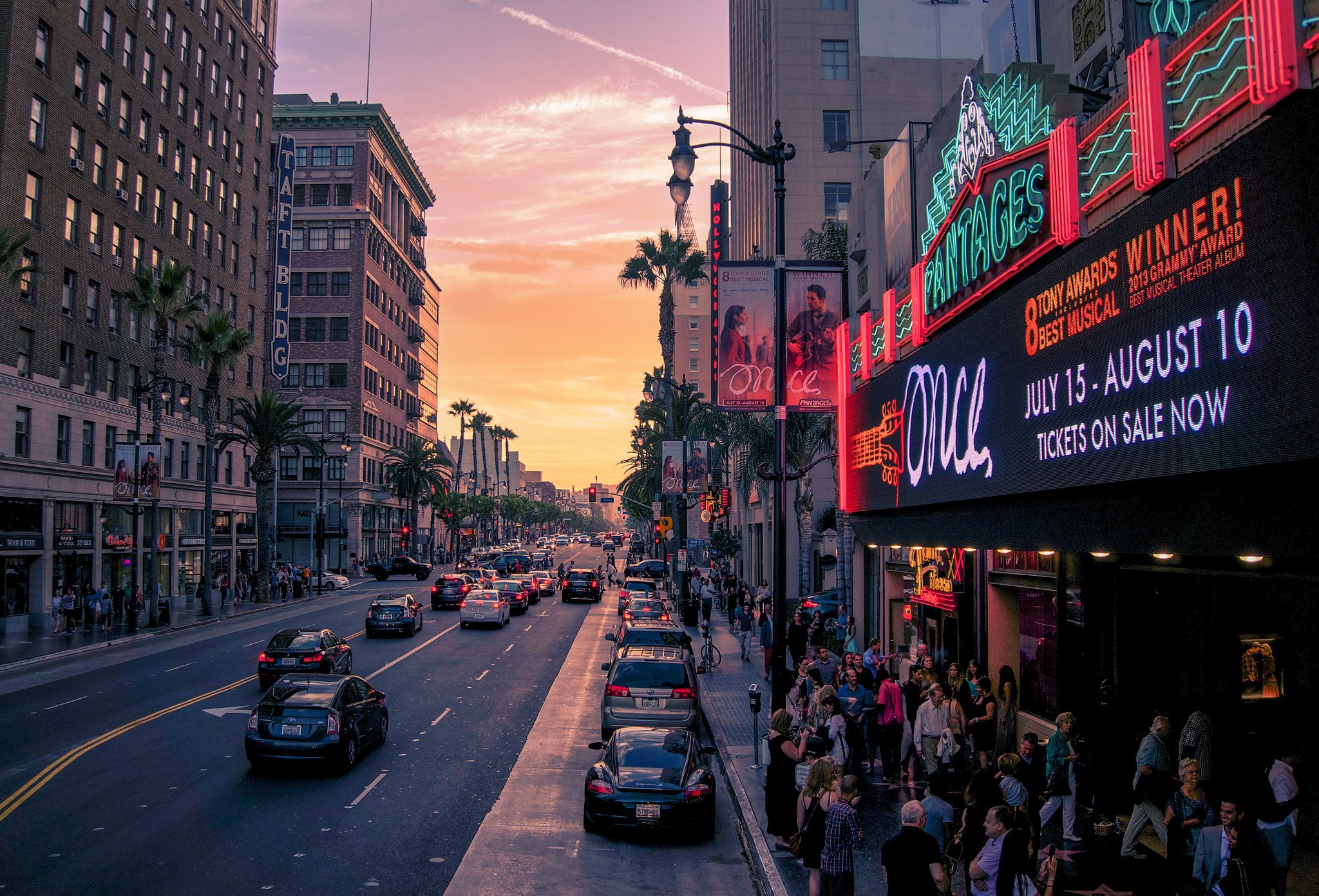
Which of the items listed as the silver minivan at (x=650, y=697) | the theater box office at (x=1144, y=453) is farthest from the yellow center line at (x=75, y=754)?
the theater box office at (x=1144, y=453)

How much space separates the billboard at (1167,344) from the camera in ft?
21.9

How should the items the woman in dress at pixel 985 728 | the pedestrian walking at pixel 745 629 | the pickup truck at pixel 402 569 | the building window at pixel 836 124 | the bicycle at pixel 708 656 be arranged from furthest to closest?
1. the pickup truck at pixel 402 569
2. the building window at pixel 836 124
3. the pedestrian walking at pixel 745 629
4. the bicycle at pixel 708 656
5. the woman in dress at pixel 985 728

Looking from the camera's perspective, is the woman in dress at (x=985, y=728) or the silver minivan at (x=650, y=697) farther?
the silver minivan at (x=650, y=697)

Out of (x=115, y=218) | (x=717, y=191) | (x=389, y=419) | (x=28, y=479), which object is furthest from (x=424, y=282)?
(x=717, y=191)

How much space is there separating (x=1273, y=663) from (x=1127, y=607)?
82.0 inches

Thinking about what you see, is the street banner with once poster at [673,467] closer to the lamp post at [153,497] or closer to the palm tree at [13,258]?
the lamp post at [153,497]

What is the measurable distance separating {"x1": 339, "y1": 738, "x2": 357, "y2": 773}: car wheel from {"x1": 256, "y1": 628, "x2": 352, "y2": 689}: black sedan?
24.2 ft

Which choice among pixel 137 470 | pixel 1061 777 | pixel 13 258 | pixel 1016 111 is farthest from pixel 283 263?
pixel 1061 777

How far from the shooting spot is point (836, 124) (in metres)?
54.4

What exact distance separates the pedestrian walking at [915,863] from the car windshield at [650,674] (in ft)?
33.0

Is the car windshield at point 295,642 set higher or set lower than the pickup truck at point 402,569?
higher

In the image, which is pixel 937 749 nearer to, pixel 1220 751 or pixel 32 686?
pixel 1220 751

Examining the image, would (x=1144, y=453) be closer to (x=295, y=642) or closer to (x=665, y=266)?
(x=295, y=642)

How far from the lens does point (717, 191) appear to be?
31297mm
